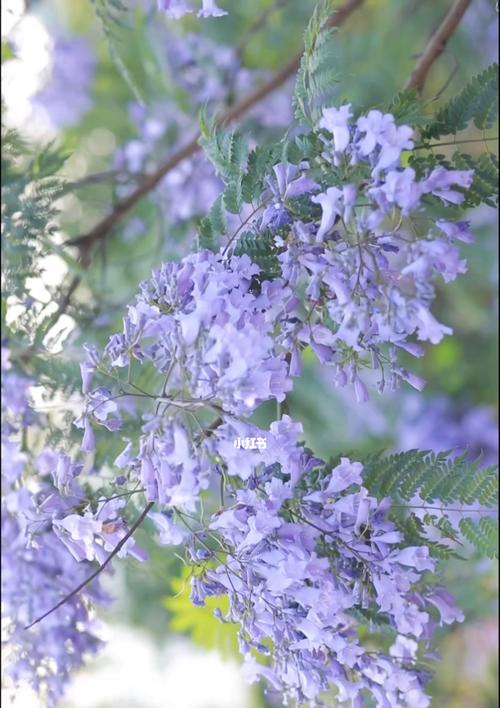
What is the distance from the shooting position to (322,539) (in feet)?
1.43

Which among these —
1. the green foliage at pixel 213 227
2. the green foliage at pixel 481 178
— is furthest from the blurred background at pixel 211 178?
the green foliage at pixel 481 178

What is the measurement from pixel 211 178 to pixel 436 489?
550 millimetres

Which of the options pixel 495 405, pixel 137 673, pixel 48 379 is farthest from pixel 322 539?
pixel 137 673

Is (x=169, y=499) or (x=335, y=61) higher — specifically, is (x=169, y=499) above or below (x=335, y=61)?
below

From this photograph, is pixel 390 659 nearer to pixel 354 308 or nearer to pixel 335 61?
pixel 354 308

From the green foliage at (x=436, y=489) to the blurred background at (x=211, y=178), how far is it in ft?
0.93

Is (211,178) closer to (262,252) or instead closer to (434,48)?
(434,48)

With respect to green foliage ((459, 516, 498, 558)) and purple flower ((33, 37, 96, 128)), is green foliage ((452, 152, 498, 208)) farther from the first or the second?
purple flower ((33, 37, 96, 128))

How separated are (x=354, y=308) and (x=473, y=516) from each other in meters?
0.21

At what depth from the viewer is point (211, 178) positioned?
940 mm

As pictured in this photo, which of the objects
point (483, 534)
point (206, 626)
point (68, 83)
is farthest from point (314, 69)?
point (68, 83)

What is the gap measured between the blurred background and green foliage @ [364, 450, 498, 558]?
28 centimetres

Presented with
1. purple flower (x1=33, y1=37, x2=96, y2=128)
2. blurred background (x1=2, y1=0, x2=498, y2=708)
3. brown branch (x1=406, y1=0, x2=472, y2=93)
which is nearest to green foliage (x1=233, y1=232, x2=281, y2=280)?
brown branch (x1=406, y1=0, x2=472, y2=93)

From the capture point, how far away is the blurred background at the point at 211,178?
2.90 ft
